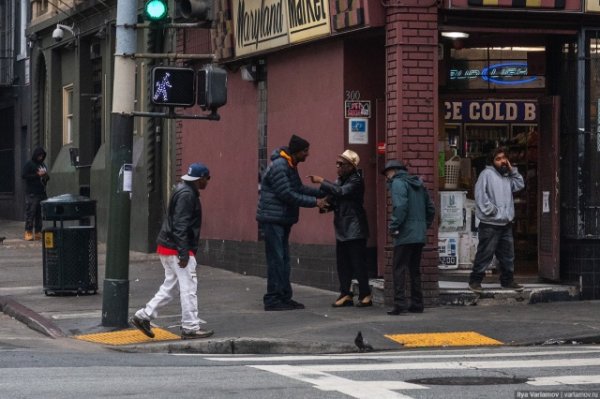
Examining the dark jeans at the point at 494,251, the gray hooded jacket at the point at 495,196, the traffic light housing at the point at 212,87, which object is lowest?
the dark jeans at the point at 494,251

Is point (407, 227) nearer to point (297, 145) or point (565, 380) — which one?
point (297, 145)

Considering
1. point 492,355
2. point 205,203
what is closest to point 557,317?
point 492,355

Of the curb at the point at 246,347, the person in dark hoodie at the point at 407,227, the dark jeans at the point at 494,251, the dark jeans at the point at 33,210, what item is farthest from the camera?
the dark jeans at the point at 33,210

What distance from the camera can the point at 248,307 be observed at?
606 inches

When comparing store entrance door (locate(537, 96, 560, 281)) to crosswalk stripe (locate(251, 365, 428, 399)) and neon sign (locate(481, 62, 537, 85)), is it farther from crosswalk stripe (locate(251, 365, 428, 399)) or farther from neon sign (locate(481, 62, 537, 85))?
crosswalk stripe (locate(251, 365, 428, 399))

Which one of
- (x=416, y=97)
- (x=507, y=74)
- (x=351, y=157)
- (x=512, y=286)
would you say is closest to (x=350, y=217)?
(x=351, y=157)

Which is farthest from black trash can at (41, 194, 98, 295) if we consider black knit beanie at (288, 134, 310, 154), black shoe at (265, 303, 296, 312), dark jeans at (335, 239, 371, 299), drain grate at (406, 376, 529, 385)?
drain grate at (406, 376, 529, 385)

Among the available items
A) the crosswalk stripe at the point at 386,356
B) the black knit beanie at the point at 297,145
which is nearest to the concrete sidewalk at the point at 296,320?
the crosswalk stripe at the point at 386,356

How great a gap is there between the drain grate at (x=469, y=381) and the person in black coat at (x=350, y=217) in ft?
18.5

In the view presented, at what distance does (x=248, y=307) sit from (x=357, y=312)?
→ 1.47 metres

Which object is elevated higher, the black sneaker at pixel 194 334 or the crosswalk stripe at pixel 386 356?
the black sneaker at pixel 194 334

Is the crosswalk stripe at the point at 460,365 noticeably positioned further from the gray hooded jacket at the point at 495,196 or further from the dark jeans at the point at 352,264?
the gray hooded jacket at the point at 495,196

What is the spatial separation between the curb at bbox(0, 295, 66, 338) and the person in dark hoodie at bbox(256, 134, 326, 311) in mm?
2636

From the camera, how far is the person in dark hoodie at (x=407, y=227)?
14203 millimetres
